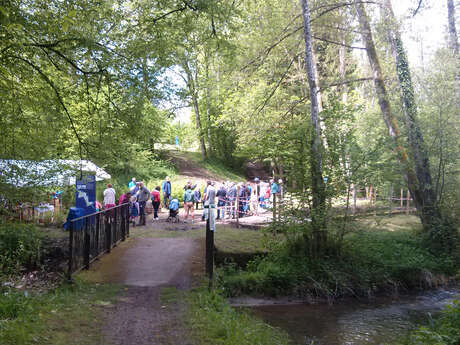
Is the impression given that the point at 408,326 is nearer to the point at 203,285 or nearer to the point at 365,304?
the point at 365,304

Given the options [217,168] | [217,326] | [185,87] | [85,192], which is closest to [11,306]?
[217,326]

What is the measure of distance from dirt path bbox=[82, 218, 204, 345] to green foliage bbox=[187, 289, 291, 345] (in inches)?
8.9

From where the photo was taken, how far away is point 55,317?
5.54 meters

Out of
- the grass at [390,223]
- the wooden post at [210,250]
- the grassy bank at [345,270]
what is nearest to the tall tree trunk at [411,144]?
the grass at [390,223]

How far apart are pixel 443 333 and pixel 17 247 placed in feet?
34.6

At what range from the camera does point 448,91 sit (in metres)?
14.3

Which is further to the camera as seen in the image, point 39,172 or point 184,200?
point 184,200

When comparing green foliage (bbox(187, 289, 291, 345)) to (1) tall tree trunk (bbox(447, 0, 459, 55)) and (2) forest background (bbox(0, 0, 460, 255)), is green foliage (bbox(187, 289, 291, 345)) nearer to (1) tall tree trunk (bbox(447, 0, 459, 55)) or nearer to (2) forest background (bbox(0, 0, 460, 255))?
(2) forest background (bbox(0, 0, 460, 255))

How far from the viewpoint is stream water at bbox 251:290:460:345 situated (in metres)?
8.29

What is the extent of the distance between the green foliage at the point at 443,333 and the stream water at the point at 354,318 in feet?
1.93

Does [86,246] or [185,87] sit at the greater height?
[185,87]

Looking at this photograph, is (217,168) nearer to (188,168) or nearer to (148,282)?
(188,168)

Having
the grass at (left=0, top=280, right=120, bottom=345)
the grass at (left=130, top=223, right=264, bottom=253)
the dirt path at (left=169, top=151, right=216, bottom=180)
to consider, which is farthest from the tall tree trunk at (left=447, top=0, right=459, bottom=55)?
the dirt path at (left=169, top=151, right=216, bottom=180)

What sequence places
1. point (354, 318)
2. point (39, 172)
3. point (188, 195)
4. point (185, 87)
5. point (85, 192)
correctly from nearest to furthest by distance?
point (354, 318) → point (39, 172) → point (85, 192) → point (185, 87) → point (188, 195)
